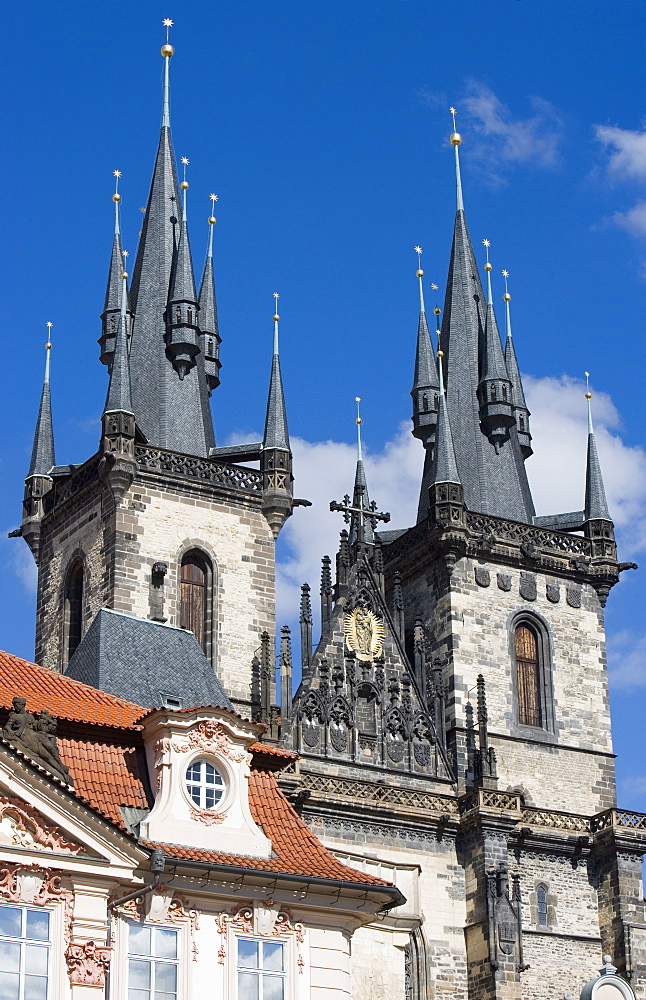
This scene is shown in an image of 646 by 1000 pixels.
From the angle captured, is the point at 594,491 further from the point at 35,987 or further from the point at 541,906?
the point at 35,987

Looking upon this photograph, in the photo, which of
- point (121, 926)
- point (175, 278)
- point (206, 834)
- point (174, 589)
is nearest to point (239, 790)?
point (206, 834)

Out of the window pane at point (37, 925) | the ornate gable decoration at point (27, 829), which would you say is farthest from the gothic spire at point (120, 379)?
the window pane at point (37, 925)

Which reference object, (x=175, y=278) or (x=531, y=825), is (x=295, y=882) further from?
(x=175, y=278)

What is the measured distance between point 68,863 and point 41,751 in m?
1.18

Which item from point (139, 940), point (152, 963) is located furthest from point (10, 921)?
point (152, 963)

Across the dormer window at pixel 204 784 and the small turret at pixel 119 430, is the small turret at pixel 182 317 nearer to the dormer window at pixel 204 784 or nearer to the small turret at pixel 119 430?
the small turret at pixel 119 430

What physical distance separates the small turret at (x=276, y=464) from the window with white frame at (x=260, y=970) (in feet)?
72.7

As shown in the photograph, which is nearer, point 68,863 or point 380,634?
point 68,863

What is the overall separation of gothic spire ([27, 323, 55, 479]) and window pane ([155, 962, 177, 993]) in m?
24.9

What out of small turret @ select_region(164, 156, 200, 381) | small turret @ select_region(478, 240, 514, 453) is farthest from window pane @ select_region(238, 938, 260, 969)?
small turret @ select_region(478, 240, 514, 453)

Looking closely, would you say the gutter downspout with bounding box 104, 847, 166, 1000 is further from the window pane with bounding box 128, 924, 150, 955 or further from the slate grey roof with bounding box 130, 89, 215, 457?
the slate grey roof with bounding box 130, 89, 215, 457

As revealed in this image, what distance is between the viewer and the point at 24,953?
18500 mm

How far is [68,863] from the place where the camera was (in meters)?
19.0

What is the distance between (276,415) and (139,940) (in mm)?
24543
